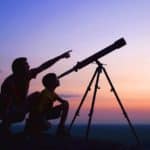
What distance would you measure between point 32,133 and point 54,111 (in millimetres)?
774

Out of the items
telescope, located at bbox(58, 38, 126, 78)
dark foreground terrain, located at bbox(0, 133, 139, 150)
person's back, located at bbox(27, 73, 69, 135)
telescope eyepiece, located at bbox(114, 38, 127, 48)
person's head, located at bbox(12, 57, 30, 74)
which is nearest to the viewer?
dark foreground terrain, located at bbox(0, 133, 139, 150)

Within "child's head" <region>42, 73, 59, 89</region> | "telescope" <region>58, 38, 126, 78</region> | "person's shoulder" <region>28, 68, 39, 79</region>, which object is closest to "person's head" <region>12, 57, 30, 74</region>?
"person's shoulder" <region>28, 68, 39, 79</region>

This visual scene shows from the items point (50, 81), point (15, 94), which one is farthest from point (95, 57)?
point (15, 94)

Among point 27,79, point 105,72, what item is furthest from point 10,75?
point 105,72

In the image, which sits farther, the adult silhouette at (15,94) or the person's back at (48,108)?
the person's back at (48,108)

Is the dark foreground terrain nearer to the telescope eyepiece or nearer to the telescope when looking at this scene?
the telescope

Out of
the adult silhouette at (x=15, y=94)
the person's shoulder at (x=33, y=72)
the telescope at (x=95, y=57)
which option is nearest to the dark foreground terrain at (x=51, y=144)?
the adult silhouette at (x=15, y=94)

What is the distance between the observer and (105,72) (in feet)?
48.1

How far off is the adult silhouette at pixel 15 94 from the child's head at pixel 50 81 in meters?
0.50

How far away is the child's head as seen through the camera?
13.8 m

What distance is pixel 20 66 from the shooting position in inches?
517

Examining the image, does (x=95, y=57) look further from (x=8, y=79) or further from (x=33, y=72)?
(x=8, y=79)

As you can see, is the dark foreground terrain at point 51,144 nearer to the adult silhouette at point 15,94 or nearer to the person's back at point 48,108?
the adult silhouette at point 15,94

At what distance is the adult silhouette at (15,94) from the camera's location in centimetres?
1278
